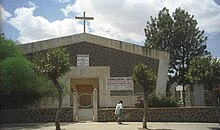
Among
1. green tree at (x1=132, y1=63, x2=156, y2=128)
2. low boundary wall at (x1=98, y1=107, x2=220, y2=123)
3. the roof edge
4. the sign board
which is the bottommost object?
low boundary wall at (x1=98, y1=107, x2=220, y2=123)

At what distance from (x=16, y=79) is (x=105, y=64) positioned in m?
8.82

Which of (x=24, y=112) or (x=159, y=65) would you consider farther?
(x=159, y=65)

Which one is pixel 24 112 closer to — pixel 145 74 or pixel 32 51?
pixel 32 51

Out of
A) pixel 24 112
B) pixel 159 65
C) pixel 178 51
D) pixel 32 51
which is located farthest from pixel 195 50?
pixel 24 112

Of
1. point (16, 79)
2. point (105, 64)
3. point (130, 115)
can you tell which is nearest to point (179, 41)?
point (105, 64)

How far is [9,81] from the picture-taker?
60.6 feet

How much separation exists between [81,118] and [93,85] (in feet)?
20.3

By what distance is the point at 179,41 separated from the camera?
3625cm

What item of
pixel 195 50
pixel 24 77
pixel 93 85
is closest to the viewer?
pixel 24 77

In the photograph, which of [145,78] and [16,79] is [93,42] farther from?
[145,78]

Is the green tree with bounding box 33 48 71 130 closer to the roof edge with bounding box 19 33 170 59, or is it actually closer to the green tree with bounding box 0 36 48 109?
the green tree with bounding box 0 36 48 109

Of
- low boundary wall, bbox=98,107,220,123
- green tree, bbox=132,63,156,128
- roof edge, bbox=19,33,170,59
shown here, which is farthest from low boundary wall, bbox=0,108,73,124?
roof edge, bbox=19,33,170,59

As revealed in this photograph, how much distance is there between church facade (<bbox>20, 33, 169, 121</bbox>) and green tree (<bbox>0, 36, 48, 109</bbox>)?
150 inches

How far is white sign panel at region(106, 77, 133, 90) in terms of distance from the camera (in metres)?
25.7
